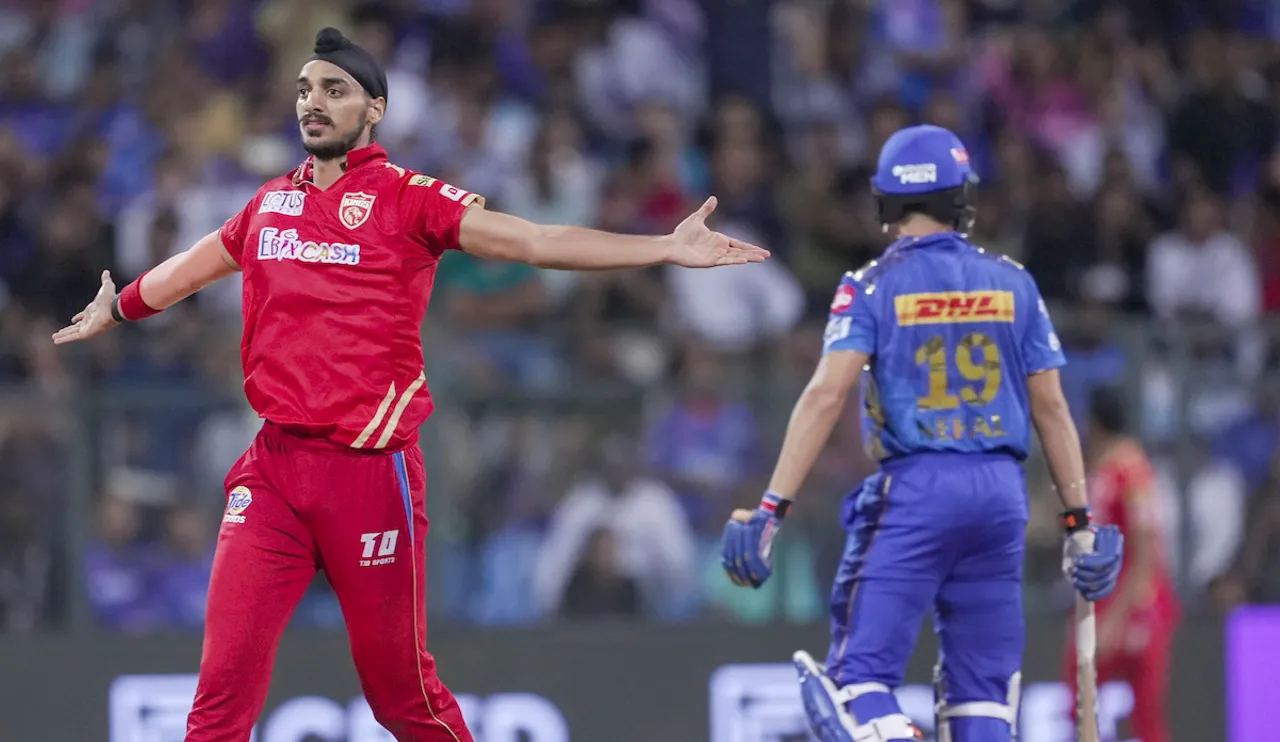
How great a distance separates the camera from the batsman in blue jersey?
6.94 metres

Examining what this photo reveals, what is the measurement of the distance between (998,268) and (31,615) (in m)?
5.27

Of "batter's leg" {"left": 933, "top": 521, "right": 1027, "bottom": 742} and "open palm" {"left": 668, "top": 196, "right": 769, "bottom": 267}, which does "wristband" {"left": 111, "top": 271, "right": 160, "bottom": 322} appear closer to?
"open palm" {"left": 668, "top": 196, "right": 769, "bottom": 267}

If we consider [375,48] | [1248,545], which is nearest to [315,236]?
[1248,545]

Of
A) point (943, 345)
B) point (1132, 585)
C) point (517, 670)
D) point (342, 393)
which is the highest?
point (943, 345)

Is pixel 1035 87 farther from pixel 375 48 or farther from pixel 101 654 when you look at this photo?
pixel 101 654

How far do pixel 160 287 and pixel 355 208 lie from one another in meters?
0.96

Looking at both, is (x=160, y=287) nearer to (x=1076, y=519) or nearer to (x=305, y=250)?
(x=305, y=250)

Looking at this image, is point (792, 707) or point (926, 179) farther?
point (792, 707)

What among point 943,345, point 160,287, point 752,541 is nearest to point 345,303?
point 160,287

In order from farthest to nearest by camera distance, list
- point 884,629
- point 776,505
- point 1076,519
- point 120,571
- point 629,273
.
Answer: point 629,273 < point 120,571 < point 1076,519 < point 776,505 < point 884,629

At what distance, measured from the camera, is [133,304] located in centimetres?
704

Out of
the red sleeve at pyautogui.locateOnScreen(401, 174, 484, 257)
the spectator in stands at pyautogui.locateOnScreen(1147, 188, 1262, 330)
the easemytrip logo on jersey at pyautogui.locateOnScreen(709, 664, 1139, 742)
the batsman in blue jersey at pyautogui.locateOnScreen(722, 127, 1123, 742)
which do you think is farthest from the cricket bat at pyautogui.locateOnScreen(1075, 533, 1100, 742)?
the spectator in stands at pyautogui.locateOnScreen(1147, 188, 1262, 330)

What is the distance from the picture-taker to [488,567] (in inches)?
392

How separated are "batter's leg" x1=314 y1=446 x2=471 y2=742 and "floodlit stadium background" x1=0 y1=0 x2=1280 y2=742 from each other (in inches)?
128
